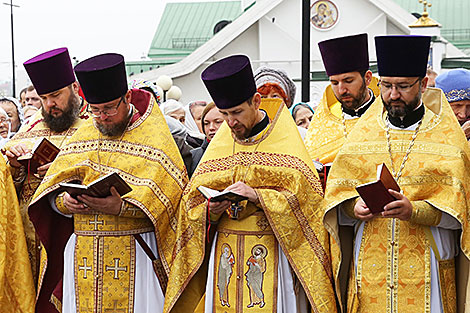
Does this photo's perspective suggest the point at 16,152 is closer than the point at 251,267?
No

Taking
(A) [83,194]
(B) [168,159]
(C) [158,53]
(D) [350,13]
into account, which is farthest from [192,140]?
(C) [158,53]

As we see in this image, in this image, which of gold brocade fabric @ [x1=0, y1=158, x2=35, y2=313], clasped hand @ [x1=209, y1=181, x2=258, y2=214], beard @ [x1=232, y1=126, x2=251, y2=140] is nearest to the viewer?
clasped hand @ [x1=209, y1=181, x2=258, y2=214]

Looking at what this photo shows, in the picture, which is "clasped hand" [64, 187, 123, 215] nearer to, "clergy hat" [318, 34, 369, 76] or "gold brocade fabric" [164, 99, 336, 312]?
"gold brocade fabric" [164, 99, 336, 312]

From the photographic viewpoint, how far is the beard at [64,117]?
5.67 meters

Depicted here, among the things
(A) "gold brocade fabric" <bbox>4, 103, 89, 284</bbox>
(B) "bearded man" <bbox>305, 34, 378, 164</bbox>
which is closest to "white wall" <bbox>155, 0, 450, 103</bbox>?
(A) "gold brocade fabric" <bbox>4, 103, 89, 284</bbox>

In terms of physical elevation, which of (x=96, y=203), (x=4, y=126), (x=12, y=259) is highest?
(x=4, y=126)

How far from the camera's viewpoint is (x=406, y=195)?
4.41m

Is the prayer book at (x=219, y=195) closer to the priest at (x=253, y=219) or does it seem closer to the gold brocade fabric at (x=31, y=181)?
the priest at (x=253, y=219)

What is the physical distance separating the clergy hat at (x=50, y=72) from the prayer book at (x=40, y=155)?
440 mm

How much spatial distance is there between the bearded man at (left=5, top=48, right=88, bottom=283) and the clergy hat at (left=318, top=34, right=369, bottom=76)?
1.88 metres

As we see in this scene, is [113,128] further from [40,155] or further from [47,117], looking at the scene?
[47,117]

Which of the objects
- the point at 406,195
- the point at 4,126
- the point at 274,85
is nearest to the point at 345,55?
the point at 274,85

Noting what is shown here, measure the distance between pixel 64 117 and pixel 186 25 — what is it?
2669 cm

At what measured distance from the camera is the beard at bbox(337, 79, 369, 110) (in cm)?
520
